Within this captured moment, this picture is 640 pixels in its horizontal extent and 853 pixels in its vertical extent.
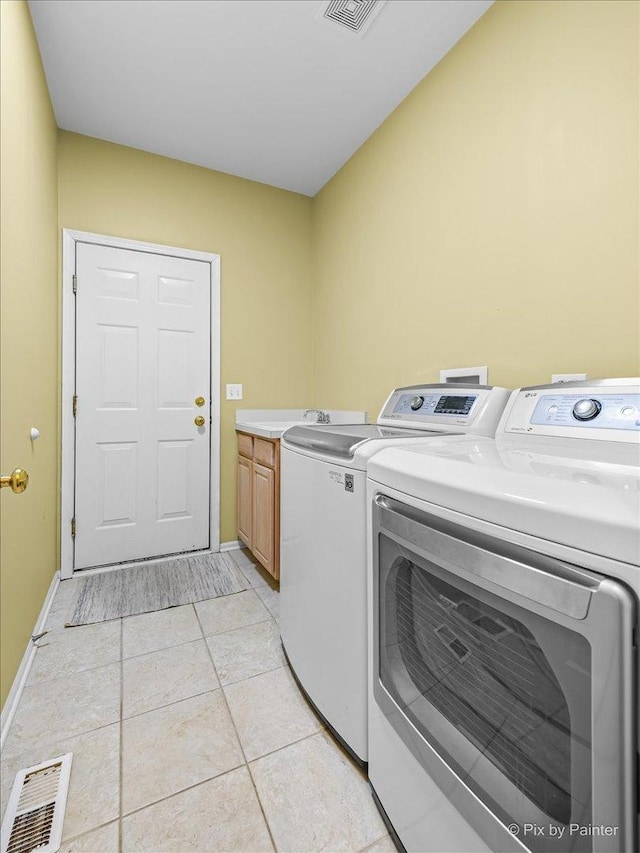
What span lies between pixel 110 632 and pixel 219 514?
104cm

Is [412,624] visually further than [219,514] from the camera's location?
No

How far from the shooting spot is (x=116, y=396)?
96.8 inches

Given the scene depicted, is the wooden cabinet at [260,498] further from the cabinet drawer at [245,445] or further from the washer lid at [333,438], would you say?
the washer lid at [333,438]

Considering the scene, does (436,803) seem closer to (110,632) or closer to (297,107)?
(110,632)

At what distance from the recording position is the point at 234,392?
2.80m

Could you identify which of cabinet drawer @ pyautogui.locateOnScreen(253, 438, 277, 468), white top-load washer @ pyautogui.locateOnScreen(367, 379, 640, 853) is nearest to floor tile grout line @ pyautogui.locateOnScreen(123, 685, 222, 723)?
white top-load washer @ pyautogui.locateOnScreen(367, 379, 640, 853)

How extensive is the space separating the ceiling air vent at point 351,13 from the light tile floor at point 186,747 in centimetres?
268

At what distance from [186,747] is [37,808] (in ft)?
1.22

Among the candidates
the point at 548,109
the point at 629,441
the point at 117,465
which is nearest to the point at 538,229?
the point at 548,109

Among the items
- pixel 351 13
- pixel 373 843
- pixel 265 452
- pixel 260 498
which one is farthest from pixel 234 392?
pixel 373 843

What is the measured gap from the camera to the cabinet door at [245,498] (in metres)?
2.51

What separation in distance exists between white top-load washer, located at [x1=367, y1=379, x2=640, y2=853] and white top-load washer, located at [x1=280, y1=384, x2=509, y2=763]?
7 cm

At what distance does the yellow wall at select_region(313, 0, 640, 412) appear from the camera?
1170mm

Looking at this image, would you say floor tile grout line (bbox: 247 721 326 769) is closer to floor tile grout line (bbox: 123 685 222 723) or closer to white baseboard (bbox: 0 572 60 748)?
floor tile grout line (bbox: 123 685 222 723)
